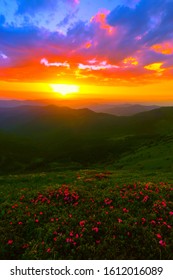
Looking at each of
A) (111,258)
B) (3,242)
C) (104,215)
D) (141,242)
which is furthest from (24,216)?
(141,242)

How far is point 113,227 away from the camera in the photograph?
11.7 metres

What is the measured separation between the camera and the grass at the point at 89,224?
10.0m

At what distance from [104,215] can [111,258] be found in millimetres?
3404

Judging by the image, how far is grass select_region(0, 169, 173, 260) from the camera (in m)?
10.0

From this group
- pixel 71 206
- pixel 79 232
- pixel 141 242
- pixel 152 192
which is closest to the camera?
pixel 141 242

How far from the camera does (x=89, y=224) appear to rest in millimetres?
11984
